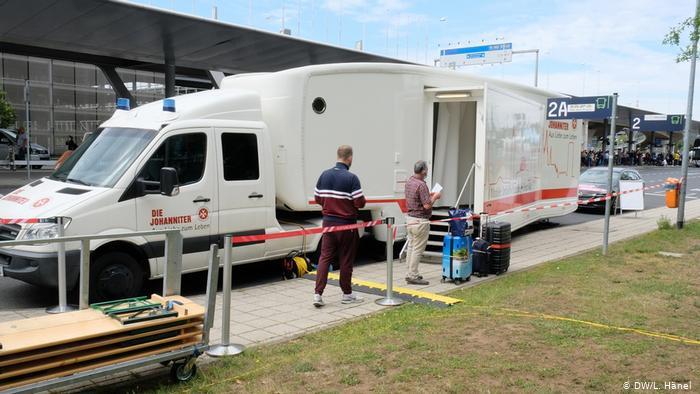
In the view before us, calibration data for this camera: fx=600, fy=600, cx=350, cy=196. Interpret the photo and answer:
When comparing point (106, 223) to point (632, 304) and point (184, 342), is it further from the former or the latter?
point (632, 304)

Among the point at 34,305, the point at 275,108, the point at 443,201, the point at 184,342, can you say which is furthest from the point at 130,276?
the point at 443,201

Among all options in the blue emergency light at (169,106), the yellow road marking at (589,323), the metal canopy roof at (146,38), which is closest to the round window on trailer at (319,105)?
the blue emergency light at (169,106)

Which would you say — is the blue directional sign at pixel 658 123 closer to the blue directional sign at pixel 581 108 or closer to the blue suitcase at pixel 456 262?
the blue directional sign at pixel 581 108

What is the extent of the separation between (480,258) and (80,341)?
6025mm

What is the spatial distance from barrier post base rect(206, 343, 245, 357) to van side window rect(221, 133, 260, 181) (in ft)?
9.61

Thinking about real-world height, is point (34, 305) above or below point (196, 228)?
below

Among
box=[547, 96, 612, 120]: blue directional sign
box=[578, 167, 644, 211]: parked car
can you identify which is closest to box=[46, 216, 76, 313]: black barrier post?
box=[547, 96, 612, 120]: blue directional sign

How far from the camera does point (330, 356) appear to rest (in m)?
5.07

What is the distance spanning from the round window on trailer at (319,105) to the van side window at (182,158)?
74.5 inches

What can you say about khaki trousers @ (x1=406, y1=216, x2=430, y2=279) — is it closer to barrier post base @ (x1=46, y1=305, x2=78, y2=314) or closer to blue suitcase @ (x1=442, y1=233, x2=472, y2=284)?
blue suitcase @ (x1=442, y1=233, x2=472, y2=284)

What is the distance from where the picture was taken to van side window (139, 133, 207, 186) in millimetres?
7160

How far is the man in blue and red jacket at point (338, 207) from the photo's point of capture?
22.7 ft

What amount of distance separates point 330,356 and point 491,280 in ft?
13.6

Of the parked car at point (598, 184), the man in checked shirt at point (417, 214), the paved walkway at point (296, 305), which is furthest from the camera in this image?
the parked car at point (598, 184)
